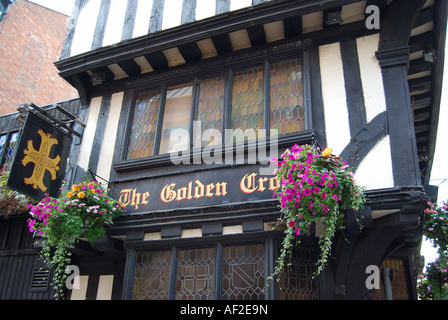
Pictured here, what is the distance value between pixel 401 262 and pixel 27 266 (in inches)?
254

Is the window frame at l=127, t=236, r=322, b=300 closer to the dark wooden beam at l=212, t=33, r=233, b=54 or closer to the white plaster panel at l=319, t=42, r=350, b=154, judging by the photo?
the white plaster panel at l=319, t=42, r=350, b=154

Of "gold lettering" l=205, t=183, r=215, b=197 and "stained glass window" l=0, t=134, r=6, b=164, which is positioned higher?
"stained glass window" l=0, t=134, r=6, b=164

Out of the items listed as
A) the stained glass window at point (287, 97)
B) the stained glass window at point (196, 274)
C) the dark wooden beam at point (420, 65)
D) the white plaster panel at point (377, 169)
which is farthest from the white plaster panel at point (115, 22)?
the dark wooden beam at point (420, 65)

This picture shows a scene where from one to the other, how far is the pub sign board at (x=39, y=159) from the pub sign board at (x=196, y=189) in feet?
3.43

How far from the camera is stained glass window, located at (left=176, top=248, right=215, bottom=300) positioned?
18.4 ft

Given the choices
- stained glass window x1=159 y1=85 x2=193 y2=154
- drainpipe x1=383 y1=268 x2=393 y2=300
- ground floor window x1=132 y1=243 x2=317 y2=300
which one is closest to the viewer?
ground floor window x1=132 y1=243 x2=317 y2=300

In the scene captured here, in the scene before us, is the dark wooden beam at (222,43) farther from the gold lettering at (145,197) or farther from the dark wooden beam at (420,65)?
the dark wooden beam at (420,65)

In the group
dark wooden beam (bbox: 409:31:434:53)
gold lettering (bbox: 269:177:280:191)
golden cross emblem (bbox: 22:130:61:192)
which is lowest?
gold lettering (bbox: 269:177:280:191)

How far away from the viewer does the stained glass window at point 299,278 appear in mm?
5355

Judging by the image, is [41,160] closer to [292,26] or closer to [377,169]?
[292,26]

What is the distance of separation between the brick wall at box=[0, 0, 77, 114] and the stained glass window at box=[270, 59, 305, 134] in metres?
9.87

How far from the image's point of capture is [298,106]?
244 inches

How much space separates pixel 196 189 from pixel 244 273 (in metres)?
1.41

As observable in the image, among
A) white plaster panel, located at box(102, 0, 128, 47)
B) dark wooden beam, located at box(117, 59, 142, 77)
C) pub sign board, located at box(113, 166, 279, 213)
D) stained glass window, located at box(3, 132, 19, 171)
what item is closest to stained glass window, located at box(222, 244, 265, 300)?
pub sign board, located at box(113, 166, 279, 213)
